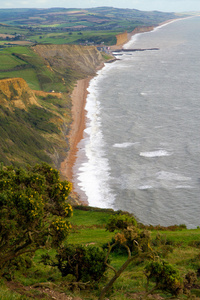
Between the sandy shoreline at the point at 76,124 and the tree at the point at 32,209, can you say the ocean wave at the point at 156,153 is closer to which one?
the sandy shoreline at the point at 76,124

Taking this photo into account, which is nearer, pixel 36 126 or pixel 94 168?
pixel 94 168

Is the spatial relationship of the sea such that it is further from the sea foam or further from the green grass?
the green grass

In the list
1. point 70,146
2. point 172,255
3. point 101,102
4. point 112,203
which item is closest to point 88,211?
point 112,203

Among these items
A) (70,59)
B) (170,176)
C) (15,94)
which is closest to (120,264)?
(170,176)

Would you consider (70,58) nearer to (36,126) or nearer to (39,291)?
(36,126)

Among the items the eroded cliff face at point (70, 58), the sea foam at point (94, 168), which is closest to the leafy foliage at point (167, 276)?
the sea foam at point (94, 168)

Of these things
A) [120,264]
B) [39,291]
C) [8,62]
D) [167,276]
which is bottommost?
[120,264]

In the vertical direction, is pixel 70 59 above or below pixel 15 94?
above

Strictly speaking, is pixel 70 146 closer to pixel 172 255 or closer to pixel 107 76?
pixel 172 255
